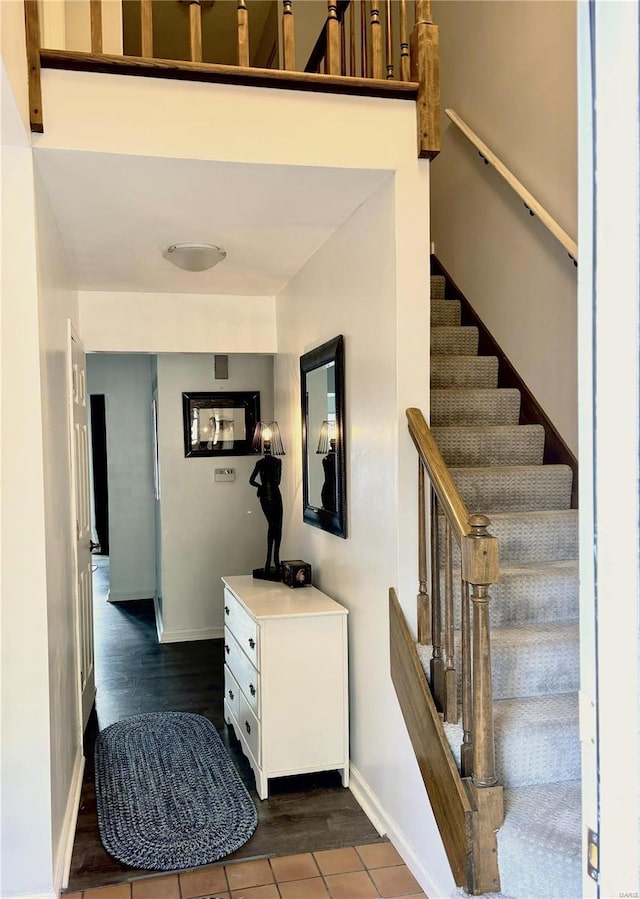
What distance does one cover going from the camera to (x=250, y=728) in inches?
134

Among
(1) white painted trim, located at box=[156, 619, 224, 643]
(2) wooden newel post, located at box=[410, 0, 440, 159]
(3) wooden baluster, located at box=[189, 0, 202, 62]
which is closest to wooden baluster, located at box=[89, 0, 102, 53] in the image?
(3) wooden baluster, located at box=[189, 0, 202, 62]

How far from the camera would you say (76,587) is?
3.57 metres

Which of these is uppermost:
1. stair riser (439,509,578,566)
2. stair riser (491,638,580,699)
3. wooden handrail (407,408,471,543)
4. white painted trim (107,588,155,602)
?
wooden handrail (407,408,471,543)

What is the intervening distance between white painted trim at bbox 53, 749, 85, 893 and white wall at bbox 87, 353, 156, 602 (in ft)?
12.7

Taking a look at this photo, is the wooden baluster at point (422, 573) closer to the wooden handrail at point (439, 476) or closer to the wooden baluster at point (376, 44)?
the wooden handrail at point (439, 476)

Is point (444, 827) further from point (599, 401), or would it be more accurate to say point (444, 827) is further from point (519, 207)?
point (519, 207)

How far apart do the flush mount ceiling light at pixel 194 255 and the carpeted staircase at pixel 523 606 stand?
126 centimetres

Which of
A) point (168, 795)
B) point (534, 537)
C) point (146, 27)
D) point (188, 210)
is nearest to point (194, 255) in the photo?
point (188, 210)

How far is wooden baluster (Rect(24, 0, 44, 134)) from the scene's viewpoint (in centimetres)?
233

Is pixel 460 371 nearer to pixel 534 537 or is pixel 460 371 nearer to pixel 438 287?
pixel 438 287

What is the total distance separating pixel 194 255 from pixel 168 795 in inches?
98.0

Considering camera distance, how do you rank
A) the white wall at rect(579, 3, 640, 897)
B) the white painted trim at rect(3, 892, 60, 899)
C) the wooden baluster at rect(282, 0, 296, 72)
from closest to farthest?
the white wall at rect(579, 3, 640, 897)
the white painted trim at rect(3, 892, 60, 899)
the wooden baluster at rect(282, 0, 296, 72)

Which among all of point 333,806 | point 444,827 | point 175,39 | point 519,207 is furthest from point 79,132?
point 175,39

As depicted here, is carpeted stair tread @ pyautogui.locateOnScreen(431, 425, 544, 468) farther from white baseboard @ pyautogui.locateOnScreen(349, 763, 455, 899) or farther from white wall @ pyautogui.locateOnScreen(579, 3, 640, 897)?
white wall @ pyautogui.locateOnScreen(579, 3, 640, 897)
